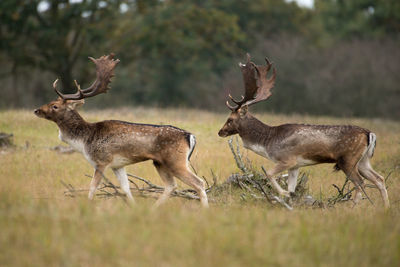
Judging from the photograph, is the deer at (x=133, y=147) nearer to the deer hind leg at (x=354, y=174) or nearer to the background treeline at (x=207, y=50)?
the deer hind leg at (x=354, y=174)

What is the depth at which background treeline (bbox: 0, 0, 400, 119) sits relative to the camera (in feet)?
80.2

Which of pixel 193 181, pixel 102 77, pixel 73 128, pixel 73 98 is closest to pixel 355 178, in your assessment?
pixel 193 181

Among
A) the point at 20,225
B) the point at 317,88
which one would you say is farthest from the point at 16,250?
the point at 317,88

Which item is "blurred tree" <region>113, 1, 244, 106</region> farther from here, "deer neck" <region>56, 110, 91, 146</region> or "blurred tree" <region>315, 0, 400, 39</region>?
"deer neck" <region>56, 110, 91, 146</region>

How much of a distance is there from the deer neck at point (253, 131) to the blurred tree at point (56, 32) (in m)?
16.3

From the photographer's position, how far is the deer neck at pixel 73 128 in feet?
25.9

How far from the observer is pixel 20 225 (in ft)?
16.3

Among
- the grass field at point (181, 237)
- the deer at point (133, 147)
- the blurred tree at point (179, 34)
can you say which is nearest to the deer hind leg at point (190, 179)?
the deer at point (133, 147)

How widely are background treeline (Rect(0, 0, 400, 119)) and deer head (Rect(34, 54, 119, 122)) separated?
50.9 feet

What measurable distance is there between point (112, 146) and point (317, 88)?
2548 centimetres

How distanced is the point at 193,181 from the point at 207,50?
1064 inches

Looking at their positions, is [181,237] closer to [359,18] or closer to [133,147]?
[133,147]

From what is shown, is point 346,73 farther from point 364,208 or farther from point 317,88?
point 364,208

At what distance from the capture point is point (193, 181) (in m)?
7.36
